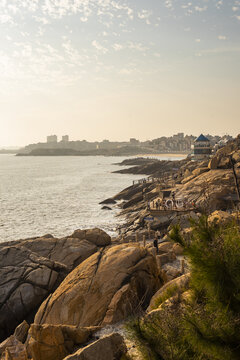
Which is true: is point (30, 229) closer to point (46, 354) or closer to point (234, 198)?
point (234, 198)

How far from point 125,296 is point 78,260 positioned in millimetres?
7480

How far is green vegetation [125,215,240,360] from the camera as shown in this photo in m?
4.74

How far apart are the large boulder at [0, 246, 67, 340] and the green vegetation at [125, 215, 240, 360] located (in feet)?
33.7

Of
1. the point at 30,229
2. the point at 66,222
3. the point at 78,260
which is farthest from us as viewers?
the point at 66,222

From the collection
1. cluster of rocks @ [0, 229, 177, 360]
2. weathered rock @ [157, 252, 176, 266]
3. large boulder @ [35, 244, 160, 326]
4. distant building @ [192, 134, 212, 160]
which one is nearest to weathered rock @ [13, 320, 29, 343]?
cluster of rocks @ [0, 229, 177, 360]

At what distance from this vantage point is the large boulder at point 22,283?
45.5 ft

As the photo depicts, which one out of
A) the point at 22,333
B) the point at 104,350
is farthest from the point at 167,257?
the point at 104,350

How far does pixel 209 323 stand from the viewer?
16.0 ft

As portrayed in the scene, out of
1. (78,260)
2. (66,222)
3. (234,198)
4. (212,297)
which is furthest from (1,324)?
(66,222)

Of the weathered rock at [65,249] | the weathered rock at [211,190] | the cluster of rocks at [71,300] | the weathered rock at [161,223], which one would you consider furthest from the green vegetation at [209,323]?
the weathered rock at [161,223]

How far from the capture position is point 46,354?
27.9 feet

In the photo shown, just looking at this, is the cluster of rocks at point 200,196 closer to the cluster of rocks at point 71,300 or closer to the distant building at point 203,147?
the cluster of rocks at point 71,300

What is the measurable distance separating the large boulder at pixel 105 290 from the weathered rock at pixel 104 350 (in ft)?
7.70

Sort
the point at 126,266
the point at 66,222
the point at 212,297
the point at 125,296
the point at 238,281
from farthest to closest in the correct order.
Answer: the point at 66,222
the point at 126,266
the point at 125,296
the point at 212,297
the point at 238,281
